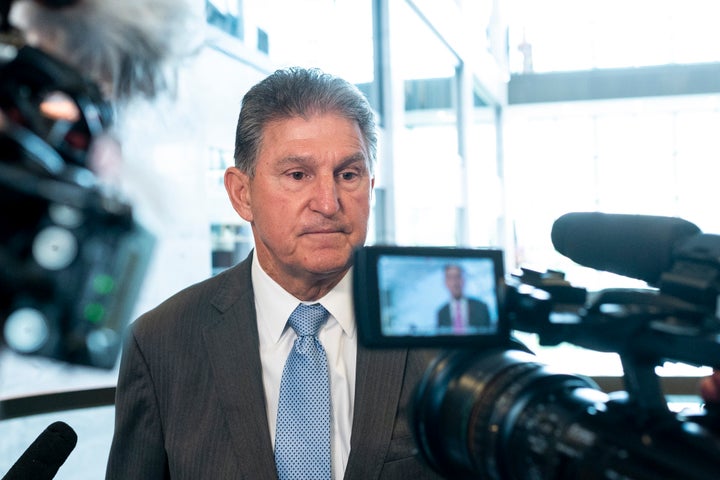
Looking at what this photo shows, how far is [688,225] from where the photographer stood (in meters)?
0.64

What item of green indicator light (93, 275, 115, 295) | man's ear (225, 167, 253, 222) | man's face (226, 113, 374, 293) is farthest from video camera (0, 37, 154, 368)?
man's face (226, 113, 374, 293)

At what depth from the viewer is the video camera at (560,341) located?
0.55 m

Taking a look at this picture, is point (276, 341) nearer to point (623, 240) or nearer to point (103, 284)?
point (623, 240)

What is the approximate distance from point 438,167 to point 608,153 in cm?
242

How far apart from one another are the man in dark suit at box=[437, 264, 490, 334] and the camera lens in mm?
80

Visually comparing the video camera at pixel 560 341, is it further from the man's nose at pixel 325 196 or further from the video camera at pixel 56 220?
the video camera at pixel 56 220

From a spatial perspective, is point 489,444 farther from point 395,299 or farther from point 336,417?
point 336,417

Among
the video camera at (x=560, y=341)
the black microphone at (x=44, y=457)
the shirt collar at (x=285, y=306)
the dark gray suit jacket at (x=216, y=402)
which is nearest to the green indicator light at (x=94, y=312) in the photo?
the dark gray suit jacket at (x=216, y=402)

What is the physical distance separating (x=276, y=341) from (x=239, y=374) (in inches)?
3.6

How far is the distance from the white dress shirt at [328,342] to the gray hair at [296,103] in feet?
0.72

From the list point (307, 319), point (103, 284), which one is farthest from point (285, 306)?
point (103, 284)

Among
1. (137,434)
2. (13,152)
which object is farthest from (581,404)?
(13,152)

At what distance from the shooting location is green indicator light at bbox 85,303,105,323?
196cm

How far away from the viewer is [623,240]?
26.7 inches
